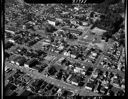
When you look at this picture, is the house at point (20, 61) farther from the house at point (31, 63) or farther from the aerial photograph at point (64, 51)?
the house at point (31, 63)

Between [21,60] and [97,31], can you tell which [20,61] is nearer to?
[21,60]

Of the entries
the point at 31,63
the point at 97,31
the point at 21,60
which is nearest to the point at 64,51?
the point at 31,63

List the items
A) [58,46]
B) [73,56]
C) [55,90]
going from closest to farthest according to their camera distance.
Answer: [55,90] → [73,56] → [58,46]

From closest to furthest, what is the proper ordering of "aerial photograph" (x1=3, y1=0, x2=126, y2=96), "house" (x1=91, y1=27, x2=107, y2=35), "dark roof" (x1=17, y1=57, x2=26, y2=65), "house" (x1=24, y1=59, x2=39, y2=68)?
"aerial photograph" (x1=3, y1=0, x2=126, y2=96), "house" (x1=24, y1=59, x2=39, y2=68), "dark roof" (x1=17, y1=57, x2=26, y2=65), "house" (x1=91, y1=27, x2=107, y2=35)

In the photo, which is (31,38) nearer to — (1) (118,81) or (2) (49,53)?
(2) (49,53)

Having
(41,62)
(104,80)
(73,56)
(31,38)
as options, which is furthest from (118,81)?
(31,38)

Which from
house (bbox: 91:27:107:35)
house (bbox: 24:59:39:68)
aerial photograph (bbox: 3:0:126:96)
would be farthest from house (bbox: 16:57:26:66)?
house (bbox: 91:27:107:35)

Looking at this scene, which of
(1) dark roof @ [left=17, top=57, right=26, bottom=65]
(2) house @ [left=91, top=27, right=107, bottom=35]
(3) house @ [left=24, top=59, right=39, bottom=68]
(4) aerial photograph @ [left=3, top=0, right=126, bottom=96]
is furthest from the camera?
(2) house @ [left=91, top=27, right=107, bottom=35]

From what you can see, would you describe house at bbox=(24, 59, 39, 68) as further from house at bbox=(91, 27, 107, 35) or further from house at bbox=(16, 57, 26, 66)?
house at bbox=(91, 27, 107, 35)
